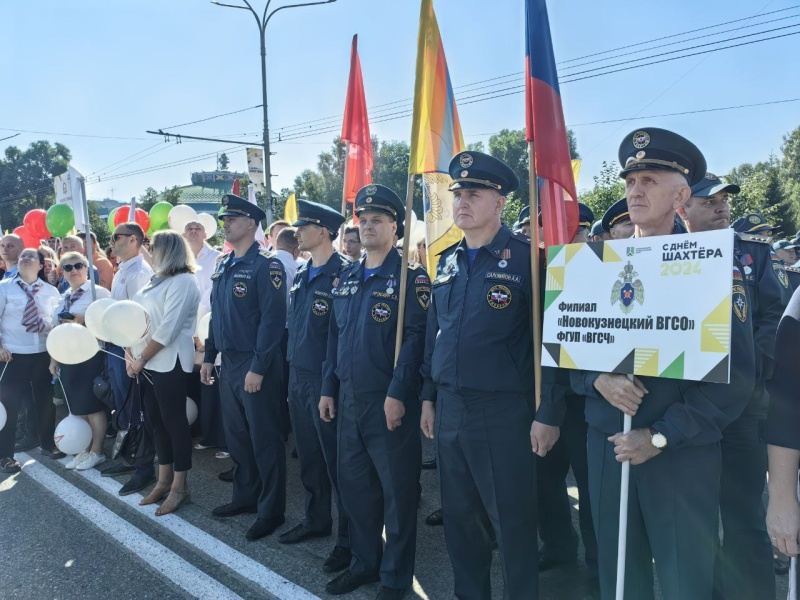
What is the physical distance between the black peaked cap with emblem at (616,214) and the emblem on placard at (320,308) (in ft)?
6.54

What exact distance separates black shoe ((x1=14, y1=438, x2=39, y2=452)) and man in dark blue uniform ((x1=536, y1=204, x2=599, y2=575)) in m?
5.46

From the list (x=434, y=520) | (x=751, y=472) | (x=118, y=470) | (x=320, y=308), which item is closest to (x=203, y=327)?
(x=118, y=470)

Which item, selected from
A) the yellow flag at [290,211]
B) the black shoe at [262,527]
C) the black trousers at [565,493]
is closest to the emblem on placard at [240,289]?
the black shoe at [262,527]

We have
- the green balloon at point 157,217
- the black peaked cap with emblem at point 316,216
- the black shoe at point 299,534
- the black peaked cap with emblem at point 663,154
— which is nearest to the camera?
the black peaked cap with emblem at point 663,154

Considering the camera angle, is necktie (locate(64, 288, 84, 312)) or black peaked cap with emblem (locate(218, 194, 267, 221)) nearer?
black peaked cap with emblem (locate(218, 194, 267, 221))

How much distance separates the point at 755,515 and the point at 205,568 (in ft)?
9.96

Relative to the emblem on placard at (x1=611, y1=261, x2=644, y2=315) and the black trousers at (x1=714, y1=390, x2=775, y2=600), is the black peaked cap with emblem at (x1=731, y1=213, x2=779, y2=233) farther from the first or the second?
the emblem on placard at (x1=611, y1=261, x2=644, y2=315)

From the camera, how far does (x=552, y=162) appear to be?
3.06 metres

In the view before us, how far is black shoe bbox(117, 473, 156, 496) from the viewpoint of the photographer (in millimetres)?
4645

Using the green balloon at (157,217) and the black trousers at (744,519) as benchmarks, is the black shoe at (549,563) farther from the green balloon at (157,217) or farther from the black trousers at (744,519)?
the green balloon at (157,217)

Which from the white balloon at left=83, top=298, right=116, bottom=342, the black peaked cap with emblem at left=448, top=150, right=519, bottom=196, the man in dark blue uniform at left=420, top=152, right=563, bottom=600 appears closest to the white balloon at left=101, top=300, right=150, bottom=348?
the white balloon at left=83, top=298, right=116, bottom=342

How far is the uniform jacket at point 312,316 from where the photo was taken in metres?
3.80

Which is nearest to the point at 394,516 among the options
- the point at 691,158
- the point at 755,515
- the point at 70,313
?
the point at 755,515

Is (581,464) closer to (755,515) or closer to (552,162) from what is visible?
(755,515)
